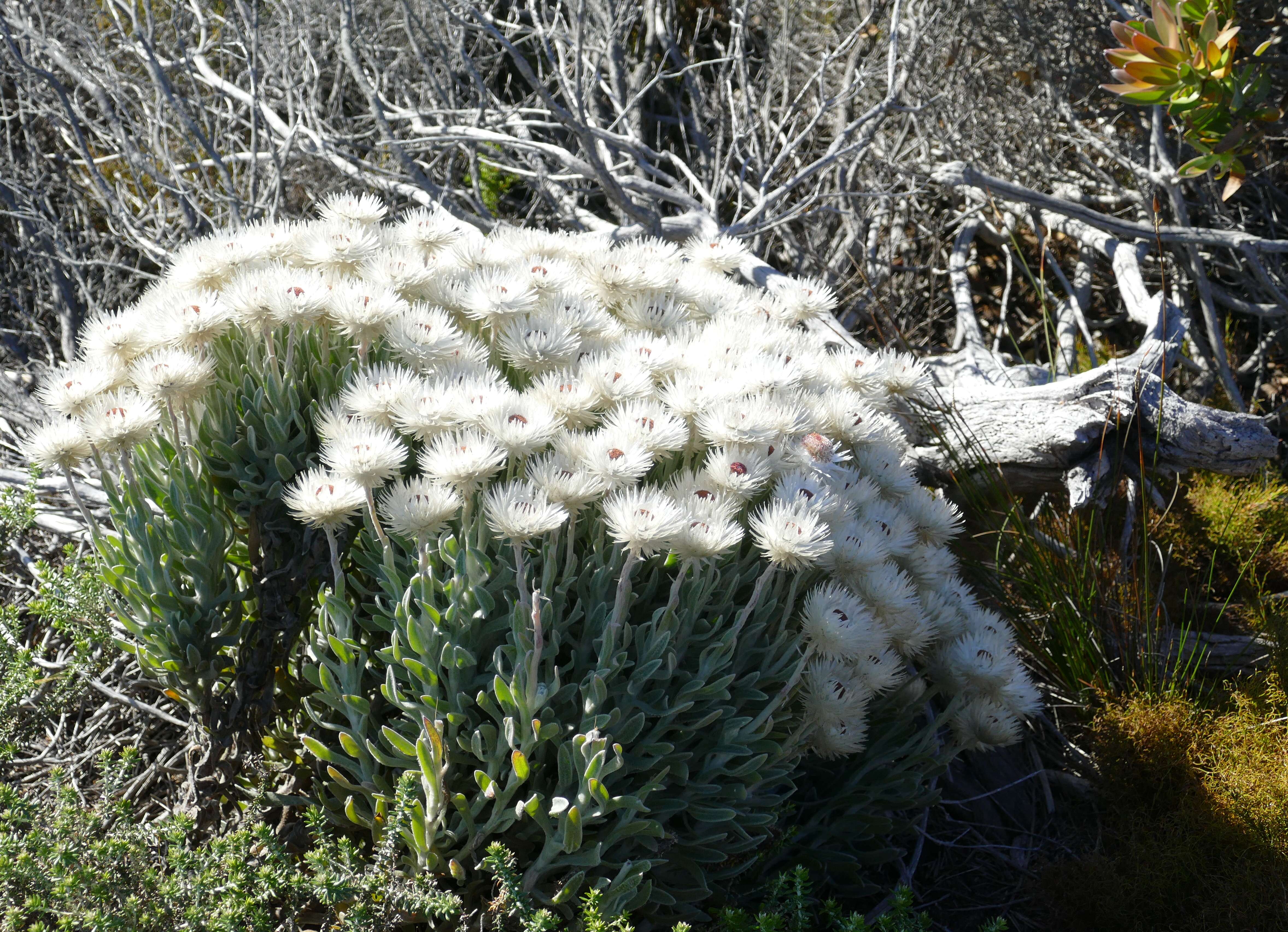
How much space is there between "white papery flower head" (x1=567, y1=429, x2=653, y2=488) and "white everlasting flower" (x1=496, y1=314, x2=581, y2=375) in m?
0.25

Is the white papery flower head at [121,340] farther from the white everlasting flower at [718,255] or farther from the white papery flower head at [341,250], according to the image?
the white everlasting flower at [718,255]

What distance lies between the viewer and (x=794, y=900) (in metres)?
1.94

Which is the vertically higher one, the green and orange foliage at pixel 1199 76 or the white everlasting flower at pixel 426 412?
the green and orange foliage at pixel 1199 76

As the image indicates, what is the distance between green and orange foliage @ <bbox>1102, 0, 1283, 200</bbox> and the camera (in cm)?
299

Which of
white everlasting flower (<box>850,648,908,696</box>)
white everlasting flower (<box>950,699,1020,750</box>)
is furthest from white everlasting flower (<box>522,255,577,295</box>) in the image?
white everlasting flower (<box>950,699,1020,750</box>)

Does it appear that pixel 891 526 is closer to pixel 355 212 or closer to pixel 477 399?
pixel 477 399

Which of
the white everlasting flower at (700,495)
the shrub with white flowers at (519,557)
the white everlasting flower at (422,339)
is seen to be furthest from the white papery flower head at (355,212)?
the white everlasting flower at (700,495)

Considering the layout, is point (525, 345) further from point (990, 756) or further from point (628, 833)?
point (990, 756)

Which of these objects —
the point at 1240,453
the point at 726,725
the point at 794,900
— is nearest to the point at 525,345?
the point at 726,725

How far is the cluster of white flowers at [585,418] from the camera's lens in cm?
180

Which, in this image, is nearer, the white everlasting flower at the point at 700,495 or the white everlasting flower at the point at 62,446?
the white everlasting flower at the point at 700,495

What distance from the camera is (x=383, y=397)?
6.22 ft

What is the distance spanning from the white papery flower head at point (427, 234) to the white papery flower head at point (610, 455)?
35.6 inches

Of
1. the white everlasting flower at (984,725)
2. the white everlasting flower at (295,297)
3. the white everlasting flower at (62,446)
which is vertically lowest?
the white everlasting flower at (984,725)
